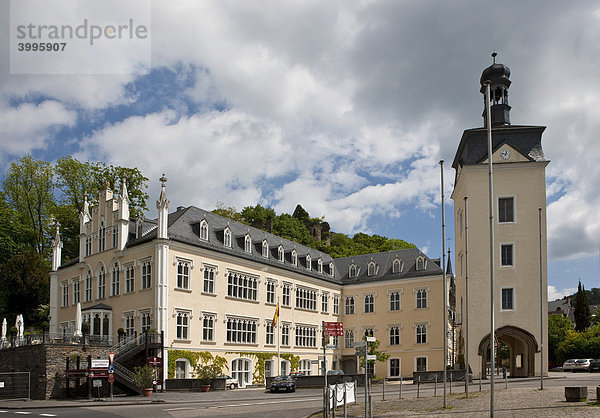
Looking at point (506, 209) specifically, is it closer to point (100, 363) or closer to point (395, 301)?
point (395, 301)

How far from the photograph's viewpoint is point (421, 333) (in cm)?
6375

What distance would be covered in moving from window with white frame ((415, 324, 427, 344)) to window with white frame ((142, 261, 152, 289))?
28.7m

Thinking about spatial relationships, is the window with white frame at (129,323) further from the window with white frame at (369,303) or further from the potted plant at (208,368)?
the window with white frame at (369,303)

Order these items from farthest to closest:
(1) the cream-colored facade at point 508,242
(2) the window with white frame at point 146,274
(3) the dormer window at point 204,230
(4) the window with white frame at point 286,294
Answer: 1. (4) the window with white frame at point 286,294
2. (3) the dormer window at point 204,230
3. (1) the cream-colored facade at point 508,242
4. (2) the window with white frame at point 146,274

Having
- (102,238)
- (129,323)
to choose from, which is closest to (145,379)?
(129,323)

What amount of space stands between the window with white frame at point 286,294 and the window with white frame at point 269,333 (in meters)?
3.09

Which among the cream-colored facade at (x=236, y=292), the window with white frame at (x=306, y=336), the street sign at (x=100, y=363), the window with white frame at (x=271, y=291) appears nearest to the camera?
the street sign at (x=100, y=363)

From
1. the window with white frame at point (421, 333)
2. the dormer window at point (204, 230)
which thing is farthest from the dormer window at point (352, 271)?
the dormer window at point (204, 230)

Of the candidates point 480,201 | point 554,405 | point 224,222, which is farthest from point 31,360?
point 480,201

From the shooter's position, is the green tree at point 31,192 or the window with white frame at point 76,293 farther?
the green tree at point 31,192

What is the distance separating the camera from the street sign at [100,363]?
3853 cm

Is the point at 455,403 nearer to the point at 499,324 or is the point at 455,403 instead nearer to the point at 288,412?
the point at 288,412

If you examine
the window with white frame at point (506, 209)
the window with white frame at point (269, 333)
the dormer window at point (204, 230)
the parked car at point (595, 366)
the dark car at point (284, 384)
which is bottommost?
the parked car at point (595, 366)

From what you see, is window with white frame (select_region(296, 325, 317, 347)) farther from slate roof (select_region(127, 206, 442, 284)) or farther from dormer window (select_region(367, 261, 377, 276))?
dormer window (select_region(367, 261, 377, 276))
